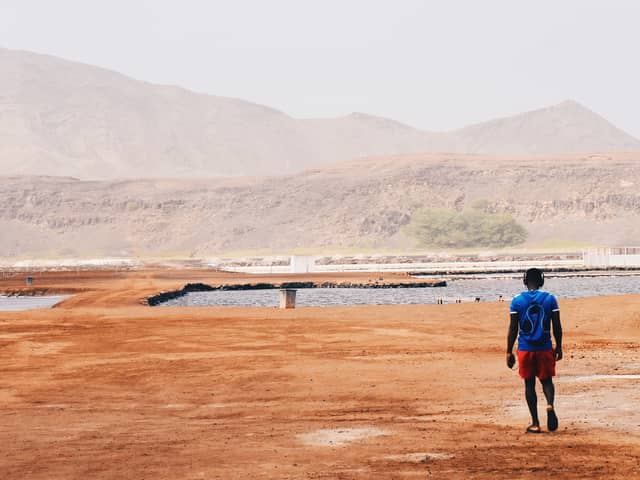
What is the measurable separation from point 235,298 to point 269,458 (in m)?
63.9

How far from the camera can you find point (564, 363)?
82.0ft

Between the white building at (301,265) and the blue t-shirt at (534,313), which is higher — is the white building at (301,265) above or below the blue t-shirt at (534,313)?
above

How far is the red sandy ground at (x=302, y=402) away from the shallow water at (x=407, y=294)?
31.3 metres

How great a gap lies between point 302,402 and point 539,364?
5616mm

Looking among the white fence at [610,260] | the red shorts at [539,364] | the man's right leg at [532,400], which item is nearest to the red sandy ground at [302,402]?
the man's right leg at [532,400]

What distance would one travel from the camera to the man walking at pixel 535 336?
574 inches

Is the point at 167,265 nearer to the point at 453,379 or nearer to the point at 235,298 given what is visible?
the point at 235,298

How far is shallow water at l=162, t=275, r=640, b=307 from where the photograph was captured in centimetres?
7000

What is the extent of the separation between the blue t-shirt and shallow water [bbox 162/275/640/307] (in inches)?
1895

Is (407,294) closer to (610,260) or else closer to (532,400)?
(532,400)

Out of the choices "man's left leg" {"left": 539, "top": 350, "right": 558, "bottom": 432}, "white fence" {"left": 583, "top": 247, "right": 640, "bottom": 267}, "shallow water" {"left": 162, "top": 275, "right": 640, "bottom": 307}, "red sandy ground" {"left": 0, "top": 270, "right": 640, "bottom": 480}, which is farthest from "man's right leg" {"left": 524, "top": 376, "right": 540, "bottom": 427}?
"white fence" {"left": 583, "top": 247, "right": 640, "bottom": 267}

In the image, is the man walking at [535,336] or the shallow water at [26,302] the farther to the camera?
the shallow water at [26,302]

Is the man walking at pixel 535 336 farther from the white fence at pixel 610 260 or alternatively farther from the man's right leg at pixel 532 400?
the white fence at pixel 610 260

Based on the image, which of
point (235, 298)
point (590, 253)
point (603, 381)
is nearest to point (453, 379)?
point (603, 381)
